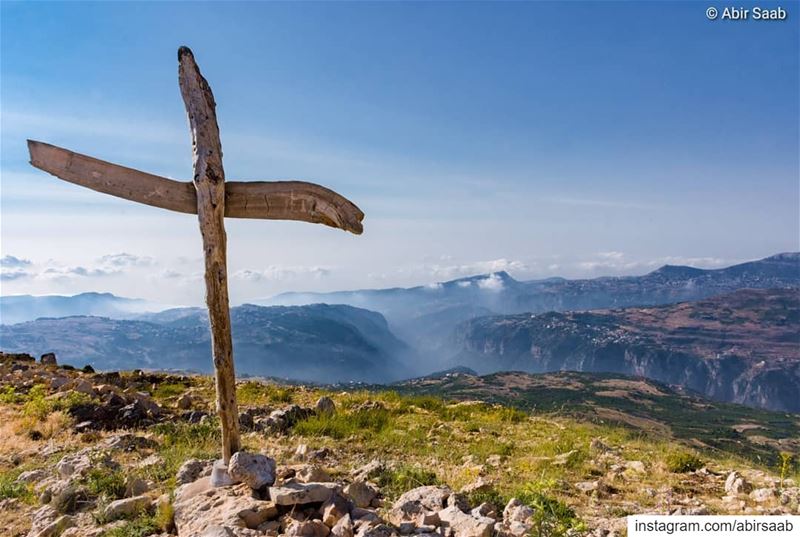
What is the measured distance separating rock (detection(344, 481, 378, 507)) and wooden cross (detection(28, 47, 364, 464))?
6.40 ft

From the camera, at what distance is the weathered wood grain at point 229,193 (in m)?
6.64

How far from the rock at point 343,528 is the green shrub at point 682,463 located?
7511 millimetres

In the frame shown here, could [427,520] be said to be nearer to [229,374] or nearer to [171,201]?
[229,374]

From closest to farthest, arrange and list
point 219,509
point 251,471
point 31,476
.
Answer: point 219,509 < point 251,471 < point 31,476

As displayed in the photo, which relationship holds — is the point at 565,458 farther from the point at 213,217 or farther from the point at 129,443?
the point at 129,443

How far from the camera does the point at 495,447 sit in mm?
10375

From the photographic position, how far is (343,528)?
4883mm

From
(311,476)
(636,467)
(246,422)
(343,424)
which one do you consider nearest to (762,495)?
(636,467)

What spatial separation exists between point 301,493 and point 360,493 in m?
0.90

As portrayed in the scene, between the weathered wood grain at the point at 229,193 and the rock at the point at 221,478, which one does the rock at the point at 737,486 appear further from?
the rock at the point at 221,478

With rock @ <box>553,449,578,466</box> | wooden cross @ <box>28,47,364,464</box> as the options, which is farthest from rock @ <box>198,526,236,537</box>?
rock @ <box>553,449,578,466</box>

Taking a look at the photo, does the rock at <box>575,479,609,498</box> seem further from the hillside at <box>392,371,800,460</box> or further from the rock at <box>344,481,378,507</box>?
the hillside at <box>392,371,800,460</box>

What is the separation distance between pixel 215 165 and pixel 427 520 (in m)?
5.59

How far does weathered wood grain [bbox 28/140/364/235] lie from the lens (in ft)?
21.8
